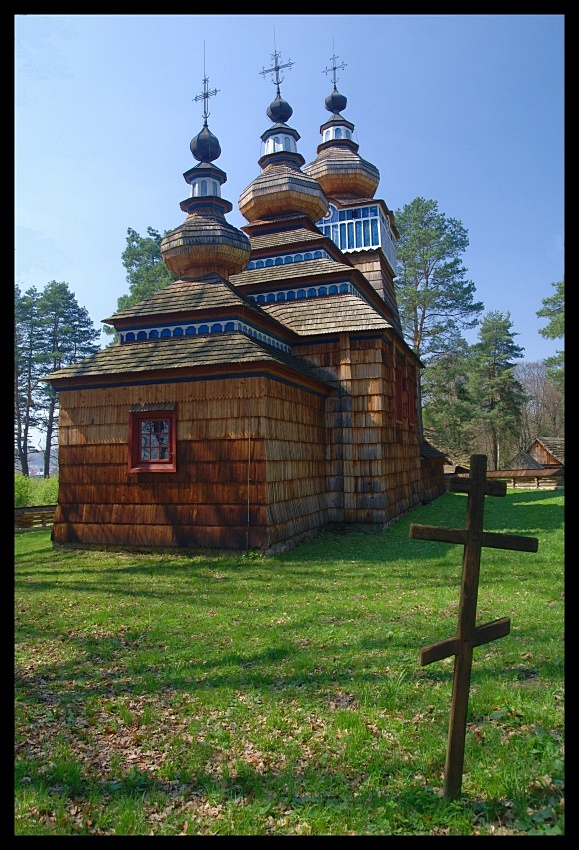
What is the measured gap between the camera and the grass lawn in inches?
119

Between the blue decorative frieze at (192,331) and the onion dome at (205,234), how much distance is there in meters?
2.77

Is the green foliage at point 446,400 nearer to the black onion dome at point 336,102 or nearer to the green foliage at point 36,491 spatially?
the black onion dome at point 336,102

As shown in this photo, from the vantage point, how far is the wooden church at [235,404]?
1100cm

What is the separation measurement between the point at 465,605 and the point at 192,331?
1087 cm

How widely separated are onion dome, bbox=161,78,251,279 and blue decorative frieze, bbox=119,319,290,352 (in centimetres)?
277

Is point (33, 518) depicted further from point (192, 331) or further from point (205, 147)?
point (205, 147)

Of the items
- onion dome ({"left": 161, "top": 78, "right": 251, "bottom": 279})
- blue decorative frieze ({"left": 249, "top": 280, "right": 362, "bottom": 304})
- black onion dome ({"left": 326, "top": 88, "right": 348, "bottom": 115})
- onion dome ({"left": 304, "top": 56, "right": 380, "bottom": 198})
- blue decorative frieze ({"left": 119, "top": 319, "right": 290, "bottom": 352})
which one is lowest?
blue decorative frieze ({"left": 119, "top": 319, "right": 290, "bottom": 352})

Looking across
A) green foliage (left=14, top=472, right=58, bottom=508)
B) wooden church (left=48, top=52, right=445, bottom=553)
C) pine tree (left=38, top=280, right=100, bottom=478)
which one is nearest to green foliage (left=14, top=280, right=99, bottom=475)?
pine tree (left=38, top=280, right=100, bottom=478)

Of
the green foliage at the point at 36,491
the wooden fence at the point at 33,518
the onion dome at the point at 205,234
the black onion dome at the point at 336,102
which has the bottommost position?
the wooden fence at the point at 33,518

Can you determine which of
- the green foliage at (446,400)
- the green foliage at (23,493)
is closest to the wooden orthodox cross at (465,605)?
the green foliage at (23,493)

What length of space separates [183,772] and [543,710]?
2766 mm

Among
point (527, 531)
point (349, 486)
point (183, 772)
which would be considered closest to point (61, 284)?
point (349, 486)

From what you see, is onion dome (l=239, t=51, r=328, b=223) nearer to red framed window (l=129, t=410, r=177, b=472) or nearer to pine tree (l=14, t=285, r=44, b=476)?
red framed window (l=129, t=410, r=177, b=472)
